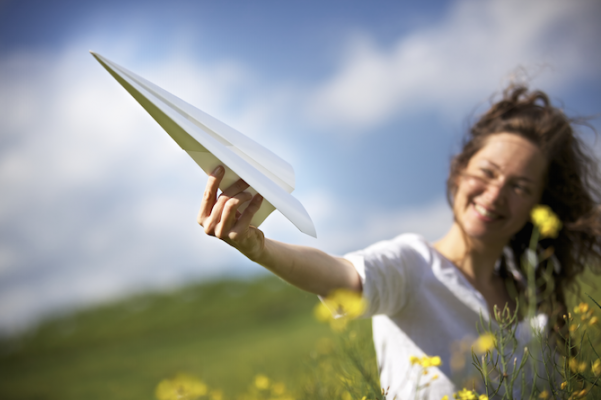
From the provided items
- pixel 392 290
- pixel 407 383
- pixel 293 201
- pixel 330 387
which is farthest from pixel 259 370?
pixel 293 201

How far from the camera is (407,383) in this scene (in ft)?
5.58

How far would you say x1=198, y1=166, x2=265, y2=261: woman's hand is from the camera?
967 millimetres

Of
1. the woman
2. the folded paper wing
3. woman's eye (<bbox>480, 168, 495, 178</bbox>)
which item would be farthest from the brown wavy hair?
the folded paper wing

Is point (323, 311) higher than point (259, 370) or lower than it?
lower

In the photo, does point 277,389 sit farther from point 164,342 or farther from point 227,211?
point 164,342

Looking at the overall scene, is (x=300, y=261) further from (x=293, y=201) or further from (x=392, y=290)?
(x=392, y=290)

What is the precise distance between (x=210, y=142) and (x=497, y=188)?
1541 mm

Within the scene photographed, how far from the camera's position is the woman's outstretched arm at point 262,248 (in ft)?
3.21

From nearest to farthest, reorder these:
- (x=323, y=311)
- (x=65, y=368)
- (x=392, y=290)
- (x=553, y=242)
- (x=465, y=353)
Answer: (x=323, y=311)
(x=392, y=290)
(x=465, y=353)
(x=553, y=242)
(x=65, y=368)

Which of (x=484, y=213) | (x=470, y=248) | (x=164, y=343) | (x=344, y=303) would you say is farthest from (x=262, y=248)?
(x=164, y=343)

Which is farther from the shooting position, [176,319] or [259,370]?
[176,319]

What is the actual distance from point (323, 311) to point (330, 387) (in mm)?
967

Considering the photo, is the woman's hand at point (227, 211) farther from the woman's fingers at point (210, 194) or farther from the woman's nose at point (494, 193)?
the woman's nose at point (494, 193)

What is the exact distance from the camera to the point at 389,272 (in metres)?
1.57
